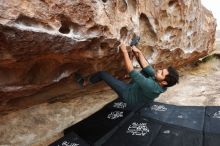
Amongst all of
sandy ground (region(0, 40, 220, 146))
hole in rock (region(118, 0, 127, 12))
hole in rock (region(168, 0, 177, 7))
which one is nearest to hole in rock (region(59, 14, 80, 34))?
hole in rock (region(118, 0, 127, 12))

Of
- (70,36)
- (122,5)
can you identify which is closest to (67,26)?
(70,36)

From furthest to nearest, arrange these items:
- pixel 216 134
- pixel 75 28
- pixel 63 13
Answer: pixel 216 134 → pixel 75 28 → pixel 63 13

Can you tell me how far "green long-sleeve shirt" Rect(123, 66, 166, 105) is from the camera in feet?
11.8

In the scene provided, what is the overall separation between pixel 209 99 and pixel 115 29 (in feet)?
7.39

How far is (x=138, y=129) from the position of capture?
3859mm

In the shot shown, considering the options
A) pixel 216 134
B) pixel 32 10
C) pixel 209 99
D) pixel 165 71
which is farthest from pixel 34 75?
pixel 209 99

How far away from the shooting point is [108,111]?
14.5 ft

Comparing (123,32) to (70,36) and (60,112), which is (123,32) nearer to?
(70,36)

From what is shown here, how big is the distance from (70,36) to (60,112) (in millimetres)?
1608

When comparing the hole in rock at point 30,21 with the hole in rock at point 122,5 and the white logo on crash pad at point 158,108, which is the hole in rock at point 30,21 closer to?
the hole in rock at point 122,5

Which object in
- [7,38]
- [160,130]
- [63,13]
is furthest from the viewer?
[160,130]

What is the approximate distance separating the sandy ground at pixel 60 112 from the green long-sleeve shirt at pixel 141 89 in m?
0.91

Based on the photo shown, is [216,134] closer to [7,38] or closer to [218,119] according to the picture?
[218,119]

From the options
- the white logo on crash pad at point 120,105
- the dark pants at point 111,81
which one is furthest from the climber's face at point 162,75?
the white logo on crash pad at point 120,105
